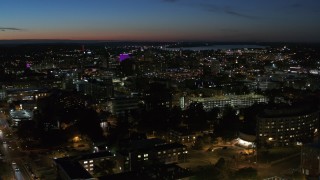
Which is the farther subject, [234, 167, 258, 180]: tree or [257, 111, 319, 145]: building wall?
[257, 111, 319, 145]: building wall

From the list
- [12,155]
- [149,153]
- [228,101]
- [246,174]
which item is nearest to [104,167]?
[149,153]

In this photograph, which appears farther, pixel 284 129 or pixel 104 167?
pixel 284 129

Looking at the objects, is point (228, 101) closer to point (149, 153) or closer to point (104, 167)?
point (149, 153)

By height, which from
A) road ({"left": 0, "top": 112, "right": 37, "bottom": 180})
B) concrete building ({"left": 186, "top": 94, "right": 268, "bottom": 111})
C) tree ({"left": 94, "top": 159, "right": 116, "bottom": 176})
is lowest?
road ({"left": 0, "top": 112, "right": 37, "bottom": 180})

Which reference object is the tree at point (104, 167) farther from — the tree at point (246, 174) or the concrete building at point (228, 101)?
the concrete building at point (228, 101)

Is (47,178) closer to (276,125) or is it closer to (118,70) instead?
(276,125)

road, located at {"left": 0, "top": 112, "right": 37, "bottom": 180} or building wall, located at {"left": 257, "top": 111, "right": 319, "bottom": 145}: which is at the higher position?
building wall, located at {"left": 257, "top": 111, "right": 319, "bottom": 145}

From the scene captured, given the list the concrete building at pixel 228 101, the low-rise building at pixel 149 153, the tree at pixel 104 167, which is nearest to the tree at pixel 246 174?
the low-rise building at pixel 149 153

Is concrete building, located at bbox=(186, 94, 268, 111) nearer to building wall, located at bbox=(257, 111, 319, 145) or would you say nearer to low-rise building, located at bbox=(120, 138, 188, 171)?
building wall, located at bbox=(257, 111, 319, 145)

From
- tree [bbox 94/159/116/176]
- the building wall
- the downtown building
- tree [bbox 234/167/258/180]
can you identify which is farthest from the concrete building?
tree [bbox 234/167/258/180]

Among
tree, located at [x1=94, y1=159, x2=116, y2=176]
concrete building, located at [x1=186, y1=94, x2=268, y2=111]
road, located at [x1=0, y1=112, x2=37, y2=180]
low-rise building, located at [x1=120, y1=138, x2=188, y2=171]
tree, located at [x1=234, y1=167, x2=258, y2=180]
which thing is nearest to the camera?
tree, located at [x1=234, y1=167, x2=258, y2=180]

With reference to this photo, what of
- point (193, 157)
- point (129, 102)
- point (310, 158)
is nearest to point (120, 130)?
point (193, 157)

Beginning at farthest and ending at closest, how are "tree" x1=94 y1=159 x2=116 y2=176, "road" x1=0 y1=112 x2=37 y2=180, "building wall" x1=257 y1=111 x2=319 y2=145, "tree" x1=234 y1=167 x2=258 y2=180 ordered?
1. "building wall" x1=257 y1=111 x2=319 y2=145
2. "road" x1=0 y1=112 x2=37 y2=180
3. "tree" x1=94 y1=159 x2=116 y2=176
4. "tree" x1=234 y1=167 x2=258 y2=180
